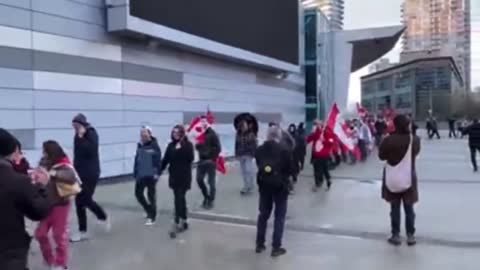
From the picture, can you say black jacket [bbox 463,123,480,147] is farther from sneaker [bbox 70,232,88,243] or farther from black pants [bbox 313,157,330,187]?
sneaker [bbox 70,232,88,243]

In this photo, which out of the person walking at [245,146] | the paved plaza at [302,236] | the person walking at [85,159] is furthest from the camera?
the person walking at [245,146]

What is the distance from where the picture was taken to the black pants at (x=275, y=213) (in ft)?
24.1

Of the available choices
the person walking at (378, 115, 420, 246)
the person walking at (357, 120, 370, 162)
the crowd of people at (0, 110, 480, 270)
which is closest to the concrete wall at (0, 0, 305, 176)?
the crowd of people at (0, 110, 480, 270)

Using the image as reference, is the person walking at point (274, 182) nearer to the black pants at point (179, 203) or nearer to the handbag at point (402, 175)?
the handbag at point (402, 175)

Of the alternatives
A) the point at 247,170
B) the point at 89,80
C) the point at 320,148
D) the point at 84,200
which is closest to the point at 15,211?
the point at 84,200

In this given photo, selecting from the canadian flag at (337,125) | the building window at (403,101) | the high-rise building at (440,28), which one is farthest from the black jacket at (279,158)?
the high-rise building at (440,28)

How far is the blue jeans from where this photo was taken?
12.6m

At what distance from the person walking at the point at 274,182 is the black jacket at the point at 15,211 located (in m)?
3.92

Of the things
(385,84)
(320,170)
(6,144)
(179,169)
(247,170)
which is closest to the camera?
(6,144)

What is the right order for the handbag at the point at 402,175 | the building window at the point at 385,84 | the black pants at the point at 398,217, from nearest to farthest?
the handbag at the point at 402,175
the black pants at the point at 398,217
the building window at the point at 385,84

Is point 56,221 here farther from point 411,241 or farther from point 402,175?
point 411,241

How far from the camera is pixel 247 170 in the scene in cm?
1289

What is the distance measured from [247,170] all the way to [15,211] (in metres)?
9.37

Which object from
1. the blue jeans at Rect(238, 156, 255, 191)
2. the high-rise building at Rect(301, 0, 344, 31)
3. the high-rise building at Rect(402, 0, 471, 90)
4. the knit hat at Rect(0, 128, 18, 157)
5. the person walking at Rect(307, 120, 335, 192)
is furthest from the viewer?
the high-rise building at Rect(402, 0, 471, 90)
